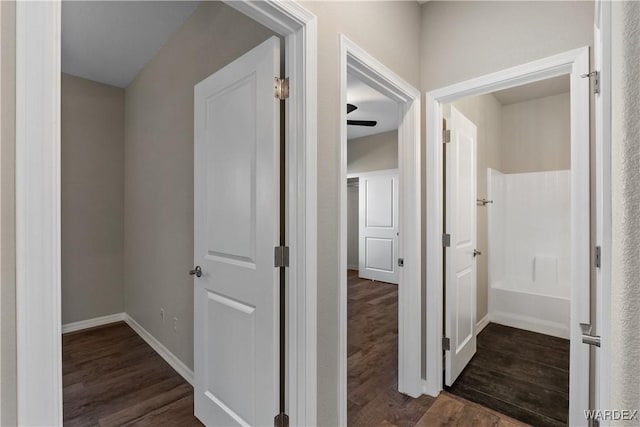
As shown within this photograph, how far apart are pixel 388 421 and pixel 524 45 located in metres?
2.43

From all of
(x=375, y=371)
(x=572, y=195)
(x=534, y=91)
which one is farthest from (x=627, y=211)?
(x=534, y=91)

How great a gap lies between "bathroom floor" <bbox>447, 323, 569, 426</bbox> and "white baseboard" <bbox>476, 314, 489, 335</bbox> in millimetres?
86

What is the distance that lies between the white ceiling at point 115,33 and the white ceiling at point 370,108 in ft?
5.95

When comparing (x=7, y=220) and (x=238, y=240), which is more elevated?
(x=7, y=220)

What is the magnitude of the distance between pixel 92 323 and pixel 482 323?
4437 millimetres

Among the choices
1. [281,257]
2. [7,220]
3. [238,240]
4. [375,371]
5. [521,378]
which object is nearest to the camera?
[7,220]

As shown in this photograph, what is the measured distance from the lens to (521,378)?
7.64 ft

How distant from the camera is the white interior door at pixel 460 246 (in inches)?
86.0

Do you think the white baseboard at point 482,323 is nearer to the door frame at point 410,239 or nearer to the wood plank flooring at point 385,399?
the wood plank flooring at point 385,399

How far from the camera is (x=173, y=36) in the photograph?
2557 millimetres

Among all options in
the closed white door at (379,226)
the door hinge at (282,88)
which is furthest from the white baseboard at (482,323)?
the door hinge at (282,88)

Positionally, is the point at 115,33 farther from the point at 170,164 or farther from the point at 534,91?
the point at 534,91

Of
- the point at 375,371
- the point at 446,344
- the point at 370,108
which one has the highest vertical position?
the point at 370,108

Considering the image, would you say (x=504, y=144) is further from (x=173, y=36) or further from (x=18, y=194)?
(x=18, y=194)
